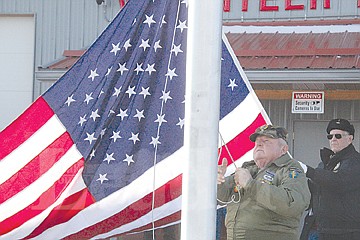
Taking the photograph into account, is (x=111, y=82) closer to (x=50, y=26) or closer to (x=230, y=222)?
(x=230, y=222)

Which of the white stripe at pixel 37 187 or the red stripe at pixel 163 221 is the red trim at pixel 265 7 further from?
the white stripe at pixel 37 187

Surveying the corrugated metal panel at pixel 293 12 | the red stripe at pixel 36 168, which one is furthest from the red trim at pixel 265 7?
the red stripe at pixel 36 168

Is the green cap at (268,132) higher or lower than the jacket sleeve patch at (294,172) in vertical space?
higher

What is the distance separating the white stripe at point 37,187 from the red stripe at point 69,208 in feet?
0.43

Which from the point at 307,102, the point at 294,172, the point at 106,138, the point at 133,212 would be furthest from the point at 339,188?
the point at 307,102

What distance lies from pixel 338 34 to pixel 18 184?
6508 mm

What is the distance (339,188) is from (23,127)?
2295mm

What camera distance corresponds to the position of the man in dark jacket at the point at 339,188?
496 centimetres

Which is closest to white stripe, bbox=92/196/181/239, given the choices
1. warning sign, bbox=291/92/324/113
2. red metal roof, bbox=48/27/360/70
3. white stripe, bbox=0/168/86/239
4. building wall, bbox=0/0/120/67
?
white stripe, bbox=0/168/86/239

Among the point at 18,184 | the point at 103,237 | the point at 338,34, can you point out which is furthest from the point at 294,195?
the point at 338,34

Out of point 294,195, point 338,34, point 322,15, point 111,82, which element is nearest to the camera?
point 111,82

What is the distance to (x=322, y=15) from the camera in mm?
10211

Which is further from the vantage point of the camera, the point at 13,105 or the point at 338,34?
the point at 13,105

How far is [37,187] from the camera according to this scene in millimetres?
3814
